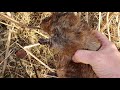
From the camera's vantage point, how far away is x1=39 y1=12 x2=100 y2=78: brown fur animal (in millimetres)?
1971

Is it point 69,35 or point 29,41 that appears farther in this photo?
point 29,41

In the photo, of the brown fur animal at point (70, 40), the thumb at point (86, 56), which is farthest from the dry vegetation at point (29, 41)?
the thumb at point (86, 56)

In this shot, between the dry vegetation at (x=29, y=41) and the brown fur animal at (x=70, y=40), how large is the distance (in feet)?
3.01

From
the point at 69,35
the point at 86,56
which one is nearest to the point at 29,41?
the point at 69,35

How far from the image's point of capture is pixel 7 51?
297 cm

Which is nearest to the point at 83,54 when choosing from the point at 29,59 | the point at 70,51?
the point at 70,51

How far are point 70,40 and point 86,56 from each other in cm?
15

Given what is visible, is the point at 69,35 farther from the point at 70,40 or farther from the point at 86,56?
the point at 86,56

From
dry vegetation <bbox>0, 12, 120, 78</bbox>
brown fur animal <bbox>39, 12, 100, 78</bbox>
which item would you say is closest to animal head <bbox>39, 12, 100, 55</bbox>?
brown fur animal <bbox>39, 12, 100, 78</bbox>

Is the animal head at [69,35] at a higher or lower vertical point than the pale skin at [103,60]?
higher

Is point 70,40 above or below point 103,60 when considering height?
above

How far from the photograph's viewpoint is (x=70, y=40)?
77.8 inches

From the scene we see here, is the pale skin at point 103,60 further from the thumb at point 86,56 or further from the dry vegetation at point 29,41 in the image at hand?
the dry vegetation at point 29,41

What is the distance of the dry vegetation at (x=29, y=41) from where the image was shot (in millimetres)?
2969
